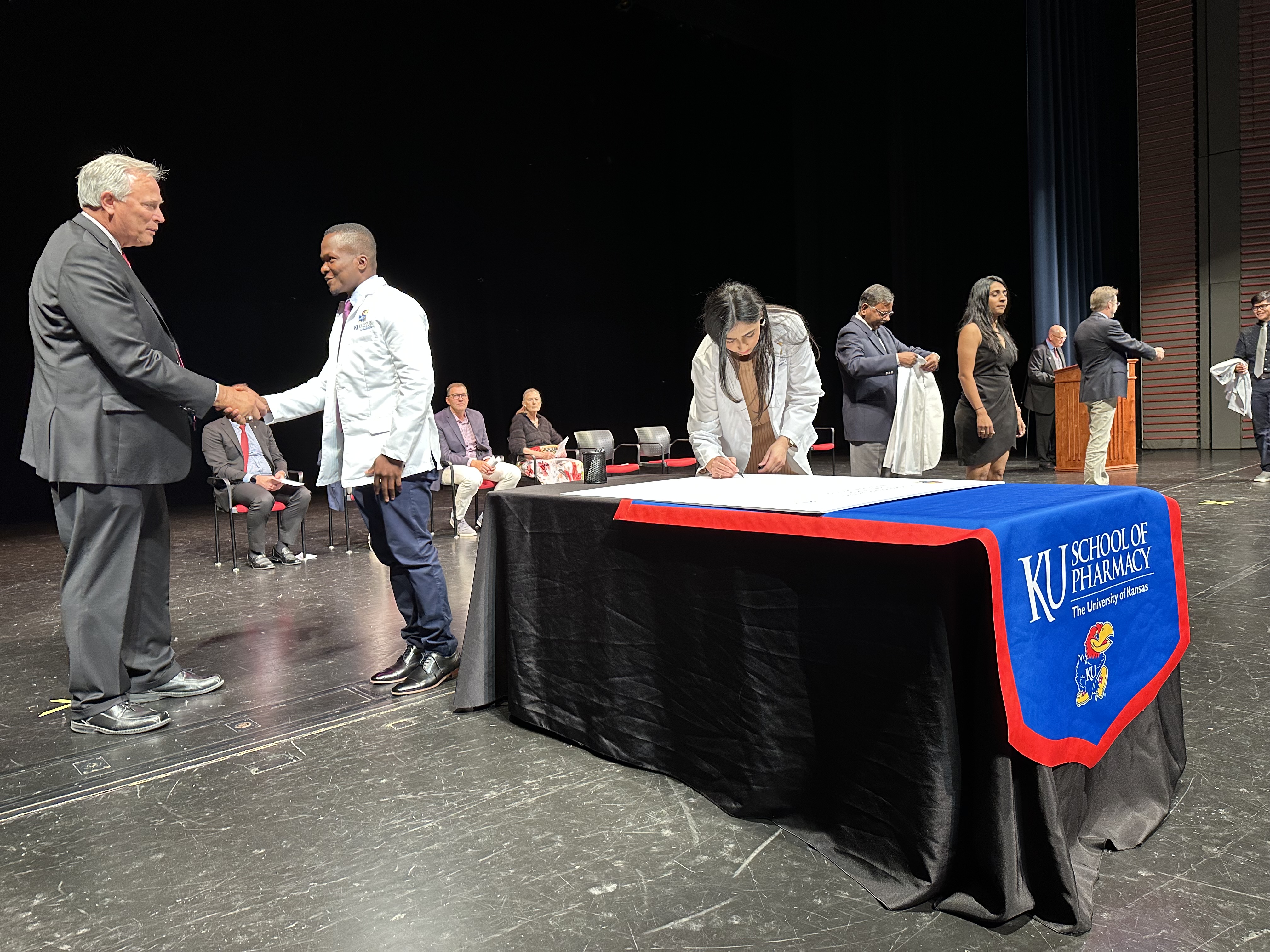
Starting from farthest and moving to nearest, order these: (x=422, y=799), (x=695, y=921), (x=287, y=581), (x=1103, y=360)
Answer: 1. (x=1103, y=360)
2. (x=287, y=581)
3. (x=422, y=799)
4. (x=695, y=921)

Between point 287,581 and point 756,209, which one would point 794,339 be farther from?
point 756,209

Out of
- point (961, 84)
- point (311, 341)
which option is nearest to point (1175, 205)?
point (961, 84)

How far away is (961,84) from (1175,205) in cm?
360

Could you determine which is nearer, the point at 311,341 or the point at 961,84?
the point at 311,341

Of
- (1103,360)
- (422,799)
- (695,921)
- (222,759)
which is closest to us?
(695,921)

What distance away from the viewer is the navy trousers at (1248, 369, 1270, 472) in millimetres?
7680

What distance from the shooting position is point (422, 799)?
226cm

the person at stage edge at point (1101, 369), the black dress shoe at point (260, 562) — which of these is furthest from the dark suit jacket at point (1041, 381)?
the black dress shoe at point (260, 562)

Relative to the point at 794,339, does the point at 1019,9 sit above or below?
above

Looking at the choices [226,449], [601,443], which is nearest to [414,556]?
[226,449]

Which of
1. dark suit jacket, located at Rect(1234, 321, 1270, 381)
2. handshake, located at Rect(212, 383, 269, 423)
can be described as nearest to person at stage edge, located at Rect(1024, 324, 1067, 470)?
dark suit jacket, located at Rect(1234, 321, 1270, 381)

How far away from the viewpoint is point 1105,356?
22.0 ft

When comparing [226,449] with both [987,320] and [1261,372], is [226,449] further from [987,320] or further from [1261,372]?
[1261,372]

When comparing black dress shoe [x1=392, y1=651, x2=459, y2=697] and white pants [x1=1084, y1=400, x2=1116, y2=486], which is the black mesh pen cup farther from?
white pants [x1=1084, y1=400, x2=1116, y2=486]
